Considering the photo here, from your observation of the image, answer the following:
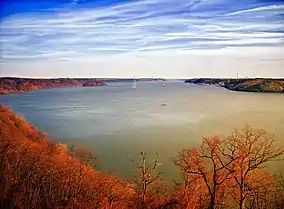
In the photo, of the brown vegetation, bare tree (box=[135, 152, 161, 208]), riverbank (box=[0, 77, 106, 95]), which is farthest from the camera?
riverbank (box=[0, 77, 106, 95])

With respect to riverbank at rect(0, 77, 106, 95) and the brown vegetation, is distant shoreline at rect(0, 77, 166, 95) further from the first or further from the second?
the brown vegetation

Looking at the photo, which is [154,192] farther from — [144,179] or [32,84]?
[32,84]

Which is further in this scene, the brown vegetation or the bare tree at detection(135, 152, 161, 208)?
the bare tree at detection(135, 152, 161, 208)

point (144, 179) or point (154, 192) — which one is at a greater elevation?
point (144, 179)

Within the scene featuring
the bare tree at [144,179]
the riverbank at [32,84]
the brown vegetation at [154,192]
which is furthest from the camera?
the riverbank at [32,84]

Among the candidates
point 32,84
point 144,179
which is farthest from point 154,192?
point 32,84

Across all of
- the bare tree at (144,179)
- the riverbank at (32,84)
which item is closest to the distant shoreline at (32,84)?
the riverbank at (32,84)

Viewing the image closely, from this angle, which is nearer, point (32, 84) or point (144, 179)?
point (144, 179)

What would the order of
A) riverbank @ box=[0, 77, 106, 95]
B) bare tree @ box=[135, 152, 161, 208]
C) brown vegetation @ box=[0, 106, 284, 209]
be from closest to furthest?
brown vegetation @ box=[0, 106, 284, 209] < bare tree @ box=[135, 152, 161, 208] < riverbank @ box=[0, 77, 106, 95]

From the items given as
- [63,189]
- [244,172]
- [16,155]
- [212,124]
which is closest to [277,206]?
[244,172]

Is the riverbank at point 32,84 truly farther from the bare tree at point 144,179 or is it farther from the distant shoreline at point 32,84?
the bare tree at point 144,179

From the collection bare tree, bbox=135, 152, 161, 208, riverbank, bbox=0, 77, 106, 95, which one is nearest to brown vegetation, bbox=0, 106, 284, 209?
bare tree, bbox=135, 152, 161, 208
